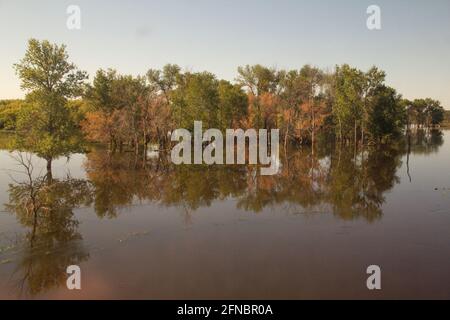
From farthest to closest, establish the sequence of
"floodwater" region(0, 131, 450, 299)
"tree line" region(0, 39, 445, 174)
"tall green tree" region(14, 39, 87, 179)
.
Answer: "tree line" region(0, 39, 445, 174), "tall green tree" region(14, 39, 87, 179), "floodwater" region(0, 131, 450, 299)

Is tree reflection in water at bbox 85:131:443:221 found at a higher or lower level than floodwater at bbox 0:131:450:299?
higher

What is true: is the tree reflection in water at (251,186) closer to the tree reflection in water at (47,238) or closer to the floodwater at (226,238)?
the floodwater at (226,238)

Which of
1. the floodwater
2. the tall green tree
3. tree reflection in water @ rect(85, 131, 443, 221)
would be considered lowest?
the floodwater

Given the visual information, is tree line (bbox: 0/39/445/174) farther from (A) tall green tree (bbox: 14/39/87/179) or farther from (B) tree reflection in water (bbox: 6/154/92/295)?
(B) tree reflection in water (bbox: 6/154/92/295)

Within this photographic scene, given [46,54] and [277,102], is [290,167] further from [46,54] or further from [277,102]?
[277,102]

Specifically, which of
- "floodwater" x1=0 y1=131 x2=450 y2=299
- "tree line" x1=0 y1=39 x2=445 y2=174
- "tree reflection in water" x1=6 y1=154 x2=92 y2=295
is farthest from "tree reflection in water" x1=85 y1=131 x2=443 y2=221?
"tree line" x1=0 y1=39 x2=445 y2=174

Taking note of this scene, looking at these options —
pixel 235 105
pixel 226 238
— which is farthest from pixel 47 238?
pixel 235 105

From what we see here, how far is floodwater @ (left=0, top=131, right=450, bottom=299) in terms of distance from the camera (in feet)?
41.5

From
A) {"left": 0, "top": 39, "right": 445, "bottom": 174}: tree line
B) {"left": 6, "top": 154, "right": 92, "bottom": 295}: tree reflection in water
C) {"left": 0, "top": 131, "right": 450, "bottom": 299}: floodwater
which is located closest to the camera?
{"left": 0, "top": 131, "right": 450, "bottom": 299}: floodwater

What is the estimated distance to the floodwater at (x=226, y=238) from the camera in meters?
12.6

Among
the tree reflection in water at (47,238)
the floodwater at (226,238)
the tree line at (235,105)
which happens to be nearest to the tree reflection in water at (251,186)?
the floodwater at (226,238)

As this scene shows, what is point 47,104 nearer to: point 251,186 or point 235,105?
point 251,186
